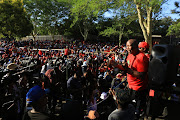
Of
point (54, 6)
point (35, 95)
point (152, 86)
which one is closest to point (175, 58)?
point (152, 86)

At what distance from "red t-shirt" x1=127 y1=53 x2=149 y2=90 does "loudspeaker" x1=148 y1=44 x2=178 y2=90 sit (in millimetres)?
518

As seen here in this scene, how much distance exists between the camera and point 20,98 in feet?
12.4

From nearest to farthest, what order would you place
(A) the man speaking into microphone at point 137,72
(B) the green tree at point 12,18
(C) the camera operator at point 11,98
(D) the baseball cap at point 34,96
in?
(D) the baseball cap at point 34,96 < (A) the man speaking into microphone at point 137,72 < (C) the camera operator at point 11,98 < (B) the green tree at point 12,18

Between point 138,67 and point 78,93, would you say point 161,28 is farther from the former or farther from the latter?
point 138,67

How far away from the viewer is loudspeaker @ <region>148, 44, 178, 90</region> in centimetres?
194

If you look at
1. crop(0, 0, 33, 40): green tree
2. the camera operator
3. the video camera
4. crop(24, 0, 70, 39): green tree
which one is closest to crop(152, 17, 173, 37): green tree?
crop(24, 0, 70, 39): green tree

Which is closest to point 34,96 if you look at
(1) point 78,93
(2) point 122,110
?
(2) point 122,110

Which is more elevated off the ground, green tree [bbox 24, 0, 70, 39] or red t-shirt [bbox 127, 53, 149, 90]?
green tree [bbox 24, 0, 70, 39]

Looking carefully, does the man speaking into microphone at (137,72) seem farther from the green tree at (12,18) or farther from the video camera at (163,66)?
the green tree at (12,18)

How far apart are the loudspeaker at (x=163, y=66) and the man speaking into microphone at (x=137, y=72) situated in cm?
51

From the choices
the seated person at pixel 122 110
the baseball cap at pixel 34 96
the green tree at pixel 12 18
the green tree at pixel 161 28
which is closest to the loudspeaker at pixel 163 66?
the seated person at pixel 122 110

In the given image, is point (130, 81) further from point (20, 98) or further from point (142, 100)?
point (20, 98)

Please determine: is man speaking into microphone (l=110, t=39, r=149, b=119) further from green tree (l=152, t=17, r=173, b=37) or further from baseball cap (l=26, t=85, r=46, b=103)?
green tree (l=152, t=17, r=173, b=37)

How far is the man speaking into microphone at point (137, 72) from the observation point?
2.57m
